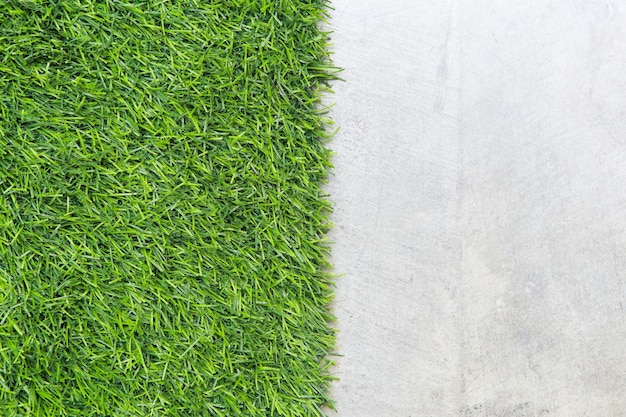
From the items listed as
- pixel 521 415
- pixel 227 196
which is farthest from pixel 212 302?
pixel 521 415

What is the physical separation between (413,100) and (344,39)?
0.25 meters

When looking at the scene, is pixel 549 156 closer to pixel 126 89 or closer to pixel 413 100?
pixel 413 100

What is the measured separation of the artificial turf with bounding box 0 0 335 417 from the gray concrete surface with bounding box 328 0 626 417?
0.14 m

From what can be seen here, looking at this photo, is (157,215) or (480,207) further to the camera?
(480,207)

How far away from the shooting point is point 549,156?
1.45 metres

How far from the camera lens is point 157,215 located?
128 cm

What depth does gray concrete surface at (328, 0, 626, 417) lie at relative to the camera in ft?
4.57

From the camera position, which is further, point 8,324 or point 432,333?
point 432,333

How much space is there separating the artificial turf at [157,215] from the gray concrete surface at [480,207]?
0.14 meters

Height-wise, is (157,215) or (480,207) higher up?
(480,207)

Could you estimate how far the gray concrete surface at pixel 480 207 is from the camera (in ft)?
4.57

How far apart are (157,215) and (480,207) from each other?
828 mm

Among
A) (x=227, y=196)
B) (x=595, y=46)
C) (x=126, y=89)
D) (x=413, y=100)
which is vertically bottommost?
(x=227, y=196)

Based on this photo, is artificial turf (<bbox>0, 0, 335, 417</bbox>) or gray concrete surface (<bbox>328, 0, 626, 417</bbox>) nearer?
artificial turf (<bbox>0, 0, 335, 417</bbox>)
